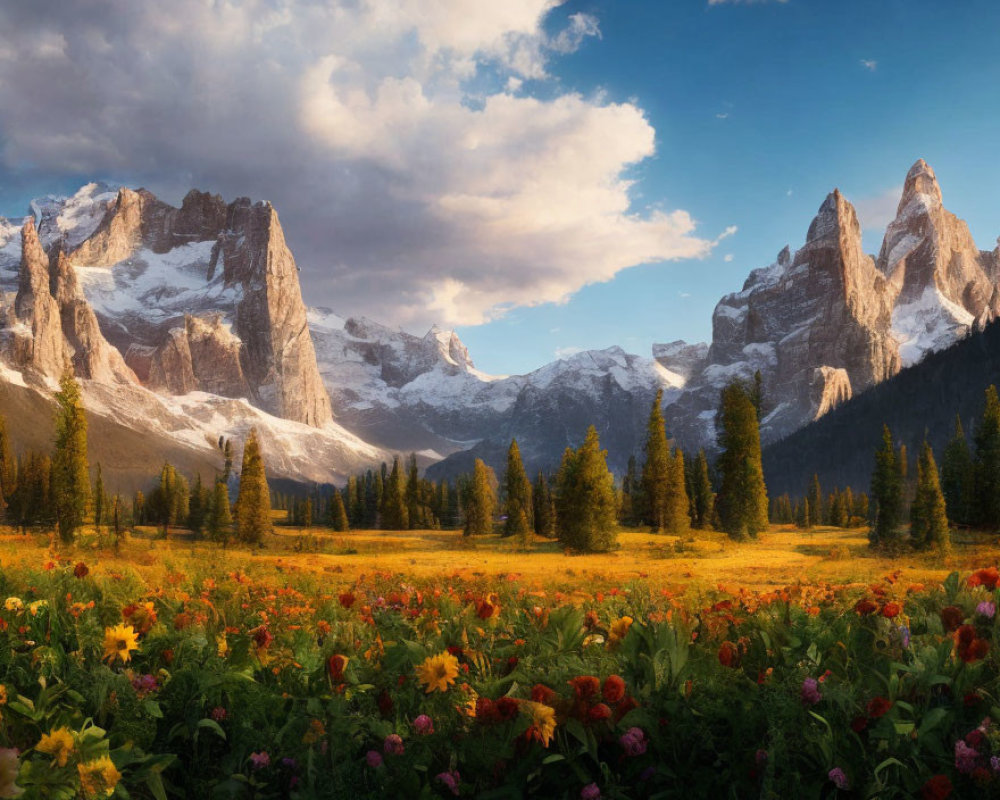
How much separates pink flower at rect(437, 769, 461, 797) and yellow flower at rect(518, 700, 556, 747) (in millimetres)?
384

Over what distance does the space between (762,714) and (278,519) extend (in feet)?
486

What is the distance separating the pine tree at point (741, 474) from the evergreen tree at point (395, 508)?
4996cm

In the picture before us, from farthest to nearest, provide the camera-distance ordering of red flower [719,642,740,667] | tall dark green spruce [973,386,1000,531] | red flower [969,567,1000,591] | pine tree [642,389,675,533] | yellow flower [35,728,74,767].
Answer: pine tree [642,389,675,533] → tall dark green spruce [973,386,1000,531] → red flower [969,567,1000,591] → red flower [719,642,740,667] → yellow flower [35,728,74,767]

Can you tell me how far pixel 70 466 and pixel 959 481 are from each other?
207 feet

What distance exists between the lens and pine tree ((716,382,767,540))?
44000mm

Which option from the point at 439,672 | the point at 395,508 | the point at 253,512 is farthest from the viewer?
the point at 395,508

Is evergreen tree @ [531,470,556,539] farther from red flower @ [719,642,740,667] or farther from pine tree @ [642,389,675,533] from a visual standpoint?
red flower @ [719,642,740,667]

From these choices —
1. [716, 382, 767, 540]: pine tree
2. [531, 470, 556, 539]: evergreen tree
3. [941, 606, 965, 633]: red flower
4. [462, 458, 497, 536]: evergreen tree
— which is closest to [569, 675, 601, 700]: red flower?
[941, 606, 965, 633]: red flower

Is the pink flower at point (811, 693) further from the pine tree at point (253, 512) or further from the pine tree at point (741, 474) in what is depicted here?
the pine tree at point (253, 512)

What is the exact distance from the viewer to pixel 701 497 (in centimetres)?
6462

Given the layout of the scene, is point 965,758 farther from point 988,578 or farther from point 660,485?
point 660,485

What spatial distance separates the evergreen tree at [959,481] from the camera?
4816 cm

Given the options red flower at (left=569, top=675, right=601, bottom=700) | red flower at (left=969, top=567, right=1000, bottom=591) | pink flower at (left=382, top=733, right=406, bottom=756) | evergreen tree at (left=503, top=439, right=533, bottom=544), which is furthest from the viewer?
evergreen tree at (left=503, top=439, right=533, bottom=544)

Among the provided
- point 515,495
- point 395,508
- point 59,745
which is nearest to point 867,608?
point 59,745
